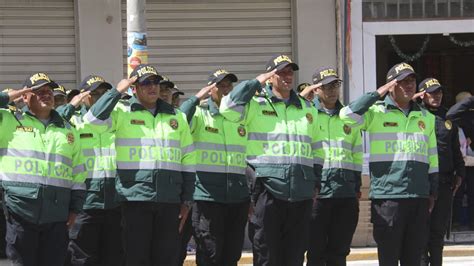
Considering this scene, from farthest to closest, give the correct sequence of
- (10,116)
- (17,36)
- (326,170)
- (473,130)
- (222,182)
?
(17,36)
(473,130)
(326,170)
(222,182)
(10,116)

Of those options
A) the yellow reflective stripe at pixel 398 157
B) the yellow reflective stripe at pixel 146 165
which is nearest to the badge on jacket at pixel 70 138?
the yellow reflective stripe at pixel 146 165

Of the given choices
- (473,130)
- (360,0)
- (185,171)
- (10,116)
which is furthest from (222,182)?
(360,0)

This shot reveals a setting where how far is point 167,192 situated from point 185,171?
31 cm

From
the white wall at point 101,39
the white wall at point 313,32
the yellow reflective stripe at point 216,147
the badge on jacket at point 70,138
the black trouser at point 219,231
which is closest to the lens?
the badge on jacket at point 70,138

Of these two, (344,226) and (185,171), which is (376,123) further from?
(185,171)

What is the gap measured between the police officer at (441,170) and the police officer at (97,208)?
10.9ft

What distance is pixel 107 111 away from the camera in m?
8.15

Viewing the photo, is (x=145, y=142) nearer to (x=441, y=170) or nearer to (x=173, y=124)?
(x=173, y=124)

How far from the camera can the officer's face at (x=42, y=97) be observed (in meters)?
8.12

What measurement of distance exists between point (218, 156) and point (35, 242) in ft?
6.68

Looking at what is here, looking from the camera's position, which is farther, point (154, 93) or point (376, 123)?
point (376, 123)

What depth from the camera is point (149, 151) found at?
835 centimetres

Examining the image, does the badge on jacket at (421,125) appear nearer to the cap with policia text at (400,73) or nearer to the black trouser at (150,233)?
the cap with policia text at (400,73)

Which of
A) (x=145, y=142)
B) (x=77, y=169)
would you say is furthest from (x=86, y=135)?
(x=145, y=142)
